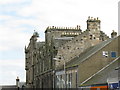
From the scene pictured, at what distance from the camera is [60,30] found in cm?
8031

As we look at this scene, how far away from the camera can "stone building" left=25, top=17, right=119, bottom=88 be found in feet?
195

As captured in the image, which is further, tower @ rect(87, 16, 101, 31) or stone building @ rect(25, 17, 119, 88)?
tower @ rect(87, 16, 101, 31)

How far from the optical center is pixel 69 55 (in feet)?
229

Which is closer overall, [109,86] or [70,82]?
[109,86]

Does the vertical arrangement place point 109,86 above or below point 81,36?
below

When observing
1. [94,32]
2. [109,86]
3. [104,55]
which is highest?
[94,32]

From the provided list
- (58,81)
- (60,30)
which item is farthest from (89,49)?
(60,30)

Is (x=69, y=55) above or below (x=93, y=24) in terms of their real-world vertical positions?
below

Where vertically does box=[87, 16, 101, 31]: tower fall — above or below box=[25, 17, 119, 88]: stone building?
above

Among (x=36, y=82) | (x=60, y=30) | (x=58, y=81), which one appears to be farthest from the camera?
(x=36, y=82)

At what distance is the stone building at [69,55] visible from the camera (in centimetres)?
5947

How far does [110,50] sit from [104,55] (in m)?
1.26

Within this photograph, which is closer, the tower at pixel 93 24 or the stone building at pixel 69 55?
the stone building at pixel 69 55

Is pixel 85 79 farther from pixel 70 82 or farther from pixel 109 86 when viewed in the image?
pixel 109 86
